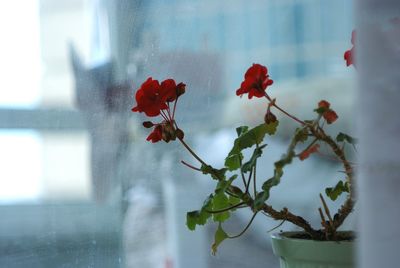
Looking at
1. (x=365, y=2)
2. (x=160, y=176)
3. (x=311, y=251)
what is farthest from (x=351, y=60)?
(x=160, y=176)

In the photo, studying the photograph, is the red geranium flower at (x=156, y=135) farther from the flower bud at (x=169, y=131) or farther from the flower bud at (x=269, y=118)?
the flower bud at (x=269, y=118)

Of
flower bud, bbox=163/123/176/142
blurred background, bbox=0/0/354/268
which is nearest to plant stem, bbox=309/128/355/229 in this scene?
flower bud, bbox=163/123/176/142

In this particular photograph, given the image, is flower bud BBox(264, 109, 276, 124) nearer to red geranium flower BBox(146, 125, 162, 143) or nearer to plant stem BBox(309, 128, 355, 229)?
plant stem BBox(309, 128, 355, 229)

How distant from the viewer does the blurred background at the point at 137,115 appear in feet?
4.43

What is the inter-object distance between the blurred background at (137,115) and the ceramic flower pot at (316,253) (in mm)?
359

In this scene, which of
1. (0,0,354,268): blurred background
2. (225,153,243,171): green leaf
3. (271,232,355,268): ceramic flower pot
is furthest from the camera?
(0,0,354,268): blurred background

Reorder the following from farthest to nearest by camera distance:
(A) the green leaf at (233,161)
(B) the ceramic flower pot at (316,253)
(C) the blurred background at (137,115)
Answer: (C) the blurred background at (137,115), (A) the green leaf at (233,161), (B) the ceramic flower pot at (316,253)

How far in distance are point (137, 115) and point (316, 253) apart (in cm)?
55

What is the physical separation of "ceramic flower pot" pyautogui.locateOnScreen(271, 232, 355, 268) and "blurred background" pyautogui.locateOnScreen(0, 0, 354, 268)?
0.36 metres

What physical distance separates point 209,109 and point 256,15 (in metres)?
0.22

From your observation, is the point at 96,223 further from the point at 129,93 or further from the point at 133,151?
the point at 129,93

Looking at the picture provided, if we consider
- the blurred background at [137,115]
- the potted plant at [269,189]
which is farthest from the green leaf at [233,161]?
the blurred background at [137,115]

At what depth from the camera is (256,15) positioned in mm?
1348

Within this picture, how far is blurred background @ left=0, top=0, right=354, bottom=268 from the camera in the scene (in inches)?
53.2
